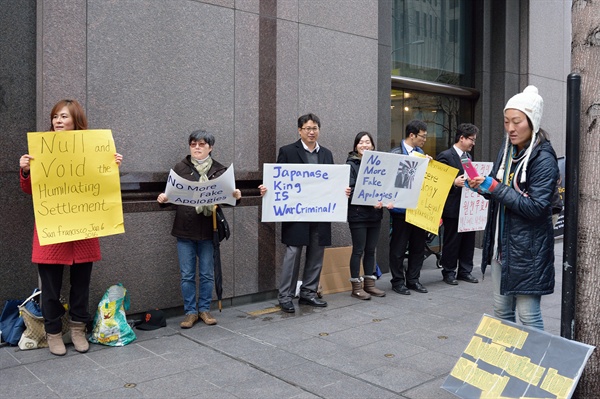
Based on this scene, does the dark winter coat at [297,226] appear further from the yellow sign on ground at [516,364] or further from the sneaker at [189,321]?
the yellow sign on ground at [516,364]

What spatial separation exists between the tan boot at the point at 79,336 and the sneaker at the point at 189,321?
3.06ft

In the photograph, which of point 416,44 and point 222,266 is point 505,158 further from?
point 416,44

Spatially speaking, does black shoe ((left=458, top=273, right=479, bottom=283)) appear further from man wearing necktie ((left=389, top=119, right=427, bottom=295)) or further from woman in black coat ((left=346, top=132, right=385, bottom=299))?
woman in black coat ((left=346, top=132, right=385, bottom=299))

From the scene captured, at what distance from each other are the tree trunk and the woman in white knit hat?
178 mm

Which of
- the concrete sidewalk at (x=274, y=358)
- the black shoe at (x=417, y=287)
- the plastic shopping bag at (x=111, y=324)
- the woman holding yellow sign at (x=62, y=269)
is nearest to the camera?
the concrete sidewalk at (x=274, y=358)

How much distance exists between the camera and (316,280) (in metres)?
6.73

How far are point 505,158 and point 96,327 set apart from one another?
360cm

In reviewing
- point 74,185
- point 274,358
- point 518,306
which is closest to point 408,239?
point 274,358

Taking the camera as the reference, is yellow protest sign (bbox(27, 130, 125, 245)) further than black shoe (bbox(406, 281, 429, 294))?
No

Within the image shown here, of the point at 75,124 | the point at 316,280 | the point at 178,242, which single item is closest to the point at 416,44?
the point at 316,280

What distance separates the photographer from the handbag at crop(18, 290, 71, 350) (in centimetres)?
504

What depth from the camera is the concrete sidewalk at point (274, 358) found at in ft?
13.8

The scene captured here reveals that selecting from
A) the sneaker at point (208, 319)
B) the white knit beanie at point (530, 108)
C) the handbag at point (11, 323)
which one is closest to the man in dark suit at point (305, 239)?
the sneaker at point (208, 319)

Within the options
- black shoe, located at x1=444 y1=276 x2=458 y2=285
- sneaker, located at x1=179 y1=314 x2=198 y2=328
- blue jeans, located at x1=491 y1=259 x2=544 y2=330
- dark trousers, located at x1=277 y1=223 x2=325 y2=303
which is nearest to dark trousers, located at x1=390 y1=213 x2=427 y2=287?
black shoe, located at x1=444 y1=276 x2=458 y2=285
